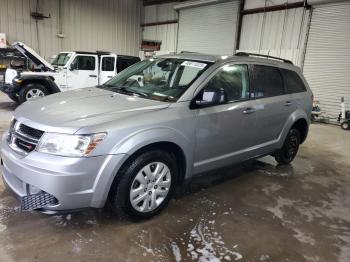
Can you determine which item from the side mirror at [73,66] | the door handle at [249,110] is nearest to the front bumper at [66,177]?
the door handle at [249,110]

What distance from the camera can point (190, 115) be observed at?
2.75 m

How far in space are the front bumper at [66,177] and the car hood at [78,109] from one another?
239 mm

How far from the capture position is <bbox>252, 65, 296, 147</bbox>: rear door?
3533 millimetres

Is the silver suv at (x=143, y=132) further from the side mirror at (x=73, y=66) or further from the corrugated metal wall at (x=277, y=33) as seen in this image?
the corrugated metal wall at (x=277, y=33)

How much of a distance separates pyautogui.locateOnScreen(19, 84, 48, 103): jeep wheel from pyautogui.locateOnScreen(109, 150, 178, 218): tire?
5875 mm

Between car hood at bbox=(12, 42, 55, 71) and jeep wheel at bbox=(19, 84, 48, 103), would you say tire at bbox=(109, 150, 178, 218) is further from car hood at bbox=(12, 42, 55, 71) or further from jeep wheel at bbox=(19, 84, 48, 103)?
car hood at bbox=(12, 42, 55, 71)

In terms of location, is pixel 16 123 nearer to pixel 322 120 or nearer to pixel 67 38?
pixel 322 120

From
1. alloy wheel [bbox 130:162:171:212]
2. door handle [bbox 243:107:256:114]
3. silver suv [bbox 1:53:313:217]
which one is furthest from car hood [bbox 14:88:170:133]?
door handle [bbox 243:107:256:114]

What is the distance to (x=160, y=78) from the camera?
10.5 feet

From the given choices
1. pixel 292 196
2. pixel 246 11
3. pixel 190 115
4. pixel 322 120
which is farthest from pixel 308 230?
pixel 246 11

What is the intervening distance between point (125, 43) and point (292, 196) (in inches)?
540

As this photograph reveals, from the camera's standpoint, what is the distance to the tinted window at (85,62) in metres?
8.35

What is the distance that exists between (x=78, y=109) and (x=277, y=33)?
29.7 ft

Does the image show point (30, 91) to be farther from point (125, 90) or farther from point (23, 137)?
point (23, 137)
